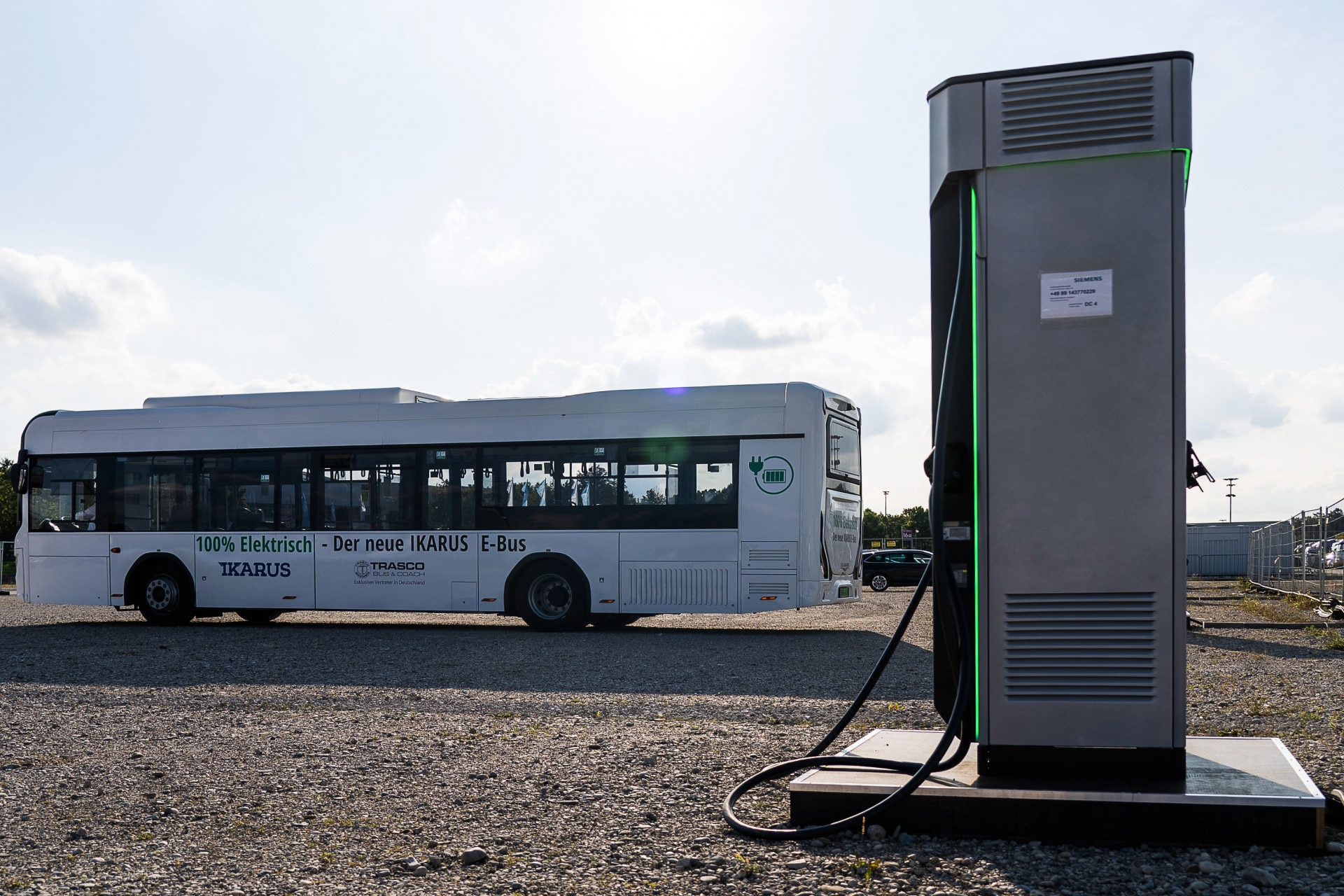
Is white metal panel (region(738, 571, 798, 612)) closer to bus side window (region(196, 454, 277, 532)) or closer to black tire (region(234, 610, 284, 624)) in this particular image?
bus side window (region(196, 454, 277, 532))

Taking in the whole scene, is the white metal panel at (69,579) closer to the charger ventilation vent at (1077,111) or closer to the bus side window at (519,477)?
the bus side window at (519,477)

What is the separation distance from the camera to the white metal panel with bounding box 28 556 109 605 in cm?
1731

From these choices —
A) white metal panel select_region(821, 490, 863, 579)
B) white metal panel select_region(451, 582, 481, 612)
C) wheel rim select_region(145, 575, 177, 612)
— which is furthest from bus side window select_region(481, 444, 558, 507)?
wheel rim select_region(145, 575, 177, 612)

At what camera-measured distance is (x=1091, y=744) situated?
4.69 meters

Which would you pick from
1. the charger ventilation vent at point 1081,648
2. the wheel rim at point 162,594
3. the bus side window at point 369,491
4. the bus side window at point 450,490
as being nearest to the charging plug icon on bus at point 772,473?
the bus side window at point 450,490

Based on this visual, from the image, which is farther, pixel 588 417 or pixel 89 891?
pixel 588 417

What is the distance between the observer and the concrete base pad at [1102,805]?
4.18 metres

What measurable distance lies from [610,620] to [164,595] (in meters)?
6.72

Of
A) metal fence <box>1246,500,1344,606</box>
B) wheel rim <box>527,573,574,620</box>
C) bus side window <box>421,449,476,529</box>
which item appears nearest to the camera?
wheel rim <box>527,573,574,620</box>

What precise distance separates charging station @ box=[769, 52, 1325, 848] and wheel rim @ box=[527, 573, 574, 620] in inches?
428

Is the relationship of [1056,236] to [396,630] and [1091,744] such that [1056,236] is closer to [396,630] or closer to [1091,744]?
[1091,744]

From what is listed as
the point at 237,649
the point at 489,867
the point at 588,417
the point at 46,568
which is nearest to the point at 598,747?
the point at 489,867

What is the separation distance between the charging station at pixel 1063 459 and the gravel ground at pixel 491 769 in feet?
1.71

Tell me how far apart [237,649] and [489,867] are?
1012 cm
